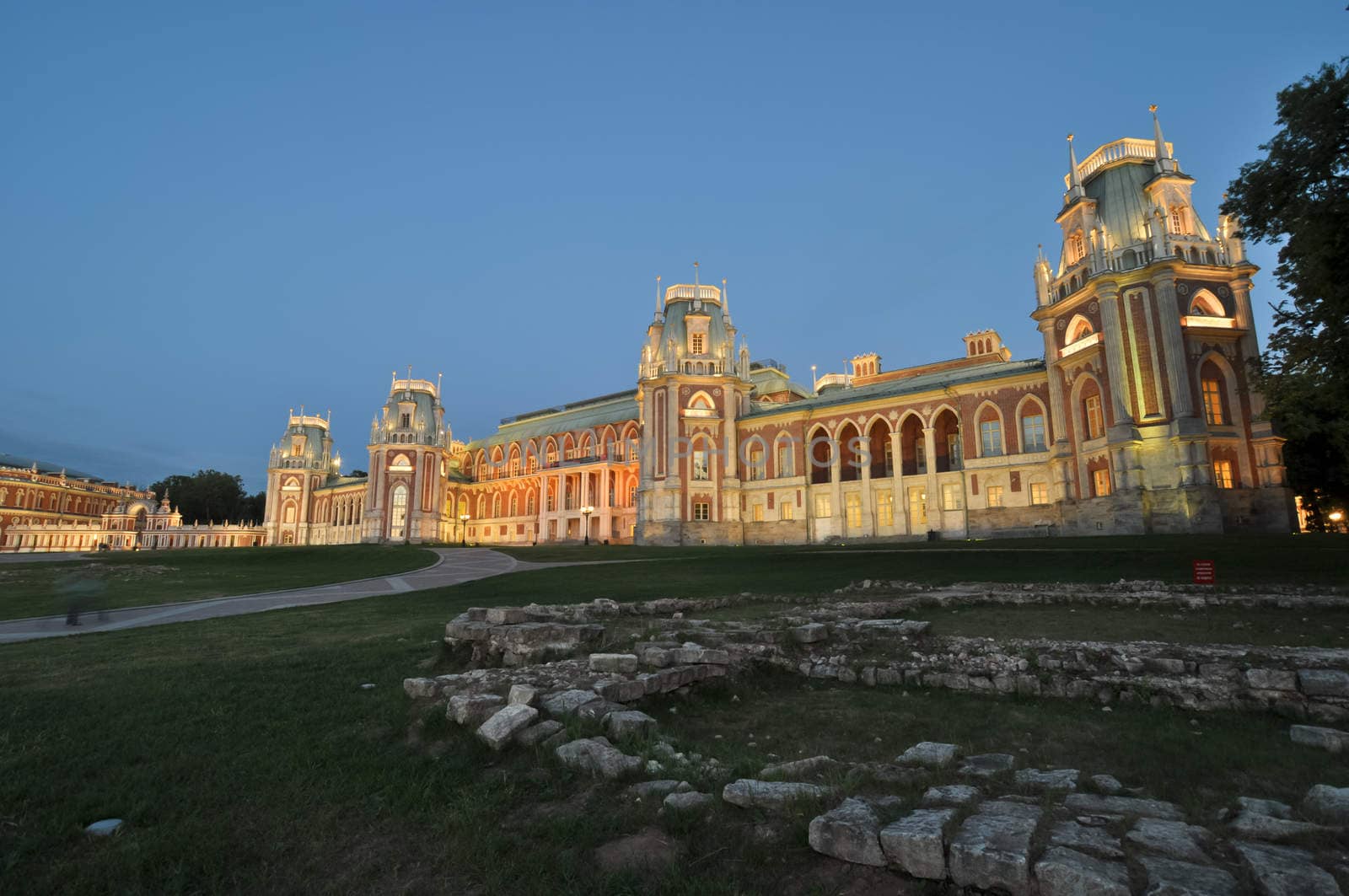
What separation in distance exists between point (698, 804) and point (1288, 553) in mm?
29882

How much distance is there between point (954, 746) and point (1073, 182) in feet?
174

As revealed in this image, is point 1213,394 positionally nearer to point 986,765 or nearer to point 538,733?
point 986,765

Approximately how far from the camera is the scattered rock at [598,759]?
549 centimetres

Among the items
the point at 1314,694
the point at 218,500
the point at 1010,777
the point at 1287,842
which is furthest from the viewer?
the point at 218,500

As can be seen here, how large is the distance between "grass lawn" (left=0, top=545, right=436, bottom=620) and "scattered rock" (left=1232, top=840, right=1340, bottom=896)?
23207mm

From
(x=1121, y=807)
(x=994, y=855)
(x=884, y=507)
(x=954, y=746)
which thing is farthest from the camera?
(x=884, y=507)

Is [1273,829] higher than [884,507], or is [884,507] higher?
[884,507]

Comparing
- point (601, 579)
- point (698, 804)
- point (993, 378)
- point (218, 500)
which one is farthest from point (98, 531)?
point (698, 804)

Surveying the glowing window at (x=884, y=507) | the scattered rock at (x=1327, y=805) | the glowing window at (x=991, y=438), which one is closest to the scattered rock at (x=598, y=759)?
the scattered rock at (x=1327, y=805)

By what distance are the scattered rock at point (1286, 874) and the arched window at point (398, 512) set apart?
89.3m

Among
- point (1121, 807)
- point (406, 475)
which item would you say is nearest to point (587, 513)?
point (406, 475)

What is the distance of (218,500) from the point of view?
396 ft

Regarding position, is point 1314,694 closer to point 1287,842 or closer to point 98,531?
point 1287,842

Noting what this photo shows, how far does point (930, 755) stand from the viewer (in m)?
5.69
